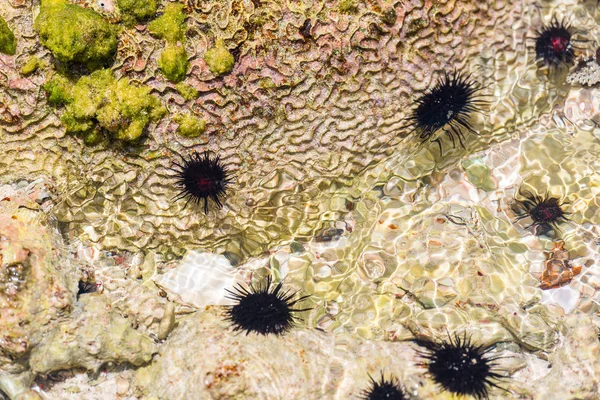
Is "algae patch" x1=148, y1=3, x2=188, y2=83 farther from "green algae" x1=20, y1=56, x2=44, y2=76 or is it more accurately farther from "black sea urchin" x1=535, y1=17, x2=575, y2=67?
"black sea urchin" x1=535, y1=17, x2=575, y2=67

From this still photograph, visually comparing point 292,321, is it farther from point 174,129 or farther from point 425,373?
point 174,129

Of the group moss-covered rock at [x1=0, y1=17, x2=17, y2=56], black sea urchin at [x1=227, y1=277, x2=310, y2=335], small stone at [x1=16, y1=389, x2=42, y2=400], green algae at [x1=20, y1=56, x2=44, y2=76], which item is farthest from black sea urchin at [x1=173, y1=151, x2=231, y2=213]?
small stone at [x1=16, y1=389, x2=42, y2=400]

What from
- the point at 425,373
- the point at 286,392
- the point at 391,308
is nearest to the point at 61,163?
the point at 286,392

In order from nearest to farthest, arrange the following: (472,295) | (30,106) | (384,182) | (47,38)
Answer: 1. (47,38)
2. (30,106)
3. (472,295)
4. (384,182)

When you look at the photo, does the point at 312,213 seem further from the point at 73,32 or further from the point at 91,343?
the point at 73,32

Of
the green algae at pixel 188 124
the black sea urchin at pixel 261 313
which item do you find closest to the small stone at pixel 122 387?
the black sea urchin at pixel 261 313

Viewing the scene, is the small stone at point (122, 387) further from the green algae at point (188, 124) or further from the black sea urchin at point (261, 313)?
the green algae at point (188, 124)
